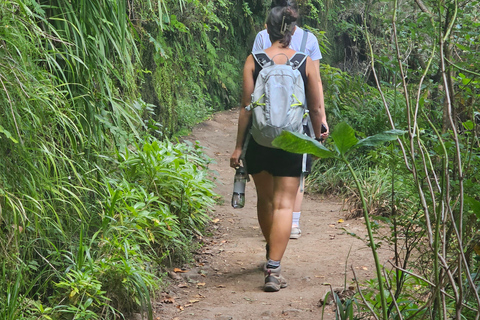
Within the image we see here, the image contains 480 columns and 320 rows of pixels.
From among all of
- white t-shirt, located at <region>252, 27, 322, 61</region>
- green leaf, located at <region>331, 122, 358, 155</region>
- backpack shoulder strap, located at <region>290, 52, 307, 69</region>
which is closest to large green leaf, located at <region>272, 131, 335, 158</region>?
green leaf, located at <region>331, 122, 358, 155</region>

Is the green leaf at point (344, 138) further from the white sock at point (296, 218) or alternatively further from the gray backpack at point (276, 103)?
the white sock at point (296, 218)

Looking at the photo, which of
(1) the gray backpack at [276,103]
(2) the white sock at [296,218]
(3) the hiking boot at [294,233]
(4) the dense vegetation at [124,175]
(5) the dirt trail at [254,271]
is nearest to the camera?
(4) the dense vegetation at [124,175]

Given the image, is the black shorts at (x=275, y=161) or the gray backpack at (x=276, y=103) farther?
the black shorts at (x=275, y=161)

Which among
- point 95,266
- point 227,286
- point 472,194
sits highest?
point 472,194

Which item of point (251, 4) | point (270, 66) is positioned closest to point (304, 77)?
point (270, 66)

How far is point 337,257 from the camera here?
14.5 ft

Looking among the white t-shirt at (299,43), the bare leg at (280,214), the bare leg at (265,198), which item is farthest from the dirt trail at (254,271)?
the white t-shirt at (299,43)

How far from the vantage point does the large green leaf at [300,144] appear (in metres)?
1.32

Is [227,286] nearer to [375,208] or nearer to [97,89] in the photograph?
[97,89]

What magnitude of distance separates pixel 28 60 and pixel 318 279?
2.44 m

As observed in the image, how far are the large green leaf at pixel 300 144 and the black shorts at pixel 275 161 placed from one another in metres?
2.25

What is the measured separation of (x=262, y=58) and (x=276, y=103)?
41cm

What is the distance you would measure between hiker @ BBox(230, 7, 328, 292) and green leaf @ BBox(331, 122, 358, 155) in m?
2.23

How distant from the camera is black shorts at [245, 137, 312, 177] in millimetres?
3623
